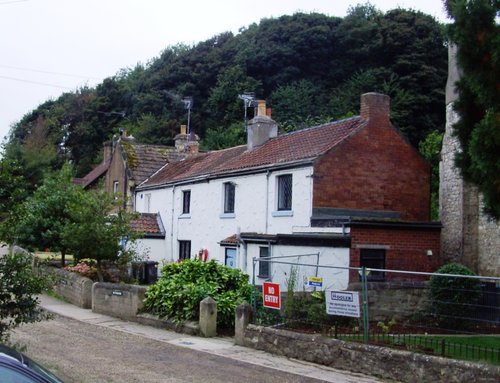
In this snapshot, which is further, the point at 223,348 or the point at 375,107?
the point at 375,107

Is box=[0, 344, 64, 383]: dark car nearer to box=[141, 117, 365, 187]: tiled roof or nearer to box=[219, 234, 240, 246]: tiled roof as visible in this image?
box=[141, 117, 365, 187]: tiled roof

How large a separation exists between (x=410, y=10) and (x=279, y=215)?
168 ft

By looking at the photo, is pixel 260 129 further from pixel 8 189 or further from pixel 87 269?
pixel 8 189

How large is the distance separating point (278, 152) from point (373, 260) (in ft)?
23.3

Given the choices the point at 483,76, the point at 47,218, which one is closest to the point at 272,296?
the point at 483,76

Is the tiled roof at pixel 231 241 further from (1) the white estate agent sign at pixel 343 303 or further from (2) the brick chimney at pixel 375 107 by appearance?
(1) the white estate agent sign at pixel 343 303

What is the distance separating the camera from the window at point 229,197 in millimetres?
25953

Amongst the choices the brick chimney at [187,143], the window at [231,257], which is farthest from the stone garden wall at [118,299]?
the brick chimney at [187,143]

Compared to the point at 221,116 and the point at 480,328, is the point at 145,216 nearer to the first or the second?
the point at 480,328

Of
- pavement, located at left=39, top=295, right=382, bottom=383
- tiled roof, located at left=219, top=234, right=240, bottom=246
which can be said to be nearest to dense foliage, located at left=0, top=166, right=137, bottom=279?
pavement, located at left=39, top=295, right=382, bottom=383

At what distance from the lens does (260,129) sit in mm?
27922

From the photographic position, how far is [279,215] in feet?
73.5

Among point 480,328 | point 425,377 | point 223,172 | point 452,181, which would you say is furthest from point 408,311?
point 223,172

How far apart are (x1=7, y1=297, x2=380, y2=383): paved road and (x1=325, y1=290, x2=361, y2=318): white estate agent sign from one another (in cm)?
119
